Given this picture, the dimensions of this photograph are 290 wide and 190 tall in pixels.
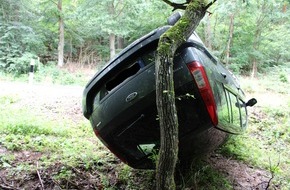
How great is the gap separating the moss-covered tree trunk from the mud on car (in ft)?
0.69

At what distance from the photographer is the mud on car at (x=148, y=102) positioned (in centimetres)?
252

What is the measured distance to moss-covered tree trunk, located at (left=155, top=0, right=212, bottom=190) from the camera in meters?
2.23

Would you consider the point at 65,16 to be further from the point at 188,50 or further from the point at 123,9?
the point at 188,50

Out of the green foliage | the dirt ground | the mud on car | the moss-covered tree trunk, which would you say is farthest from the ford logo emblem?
the green foliage

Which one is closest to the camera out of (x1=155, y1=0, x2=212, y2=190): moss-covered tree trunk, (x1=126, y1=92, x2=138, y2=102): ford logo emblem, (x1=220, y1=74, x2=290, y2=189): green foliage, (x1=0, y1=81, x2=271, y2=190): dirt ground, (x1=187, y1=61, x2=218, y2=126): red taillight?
(x1=155, y1=0, x2=212, y2=190): moss-covered tree trunk

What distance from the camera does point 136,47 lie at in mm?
2760

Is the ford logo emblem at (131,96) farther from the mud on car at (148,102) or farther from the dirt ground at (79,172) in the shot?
the dirt ground at (79,172)

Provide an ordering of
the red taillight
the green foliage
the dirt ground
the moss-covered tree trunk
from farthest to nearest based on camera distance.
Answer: the green foliage < the dirt ground < the red taillight < the moss-covered tree trunk

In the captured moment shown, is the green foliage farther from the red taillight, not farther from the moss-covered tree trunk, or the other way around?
the moss-covered tree trunk

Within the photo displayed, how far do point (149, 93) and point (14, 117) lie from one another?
12.0ft

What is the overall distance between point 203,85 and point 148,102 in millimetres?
487

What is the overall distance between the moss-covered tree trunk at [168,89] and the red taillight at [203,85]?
271mm

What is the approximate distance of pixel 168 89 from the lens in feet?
7.29

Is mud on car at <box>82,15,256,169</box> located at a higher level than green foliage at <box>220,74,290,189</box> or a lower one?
higher
